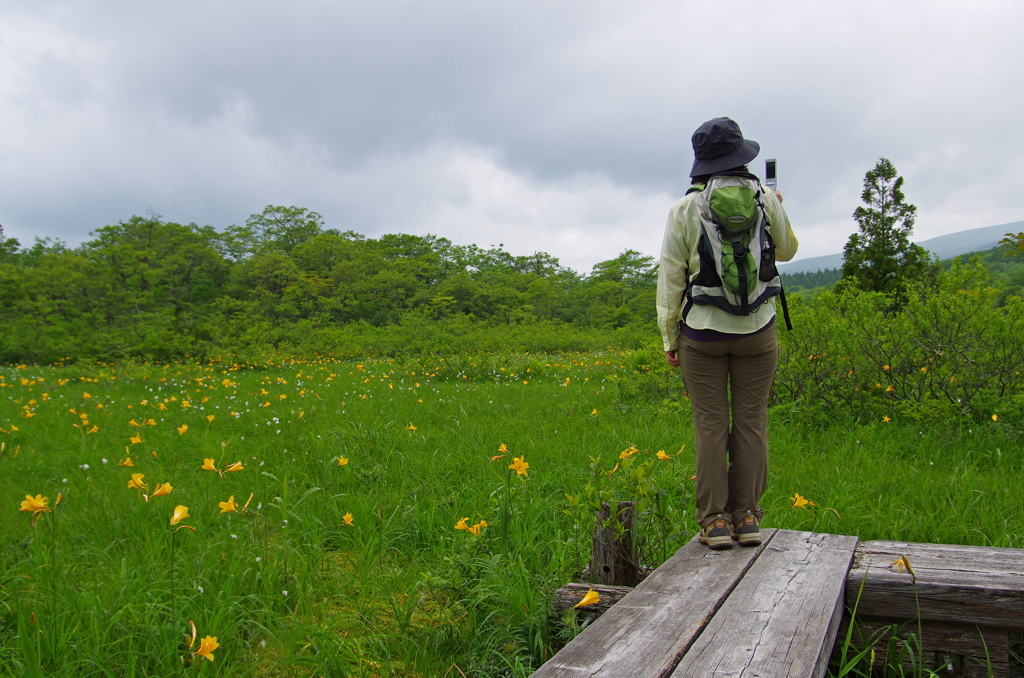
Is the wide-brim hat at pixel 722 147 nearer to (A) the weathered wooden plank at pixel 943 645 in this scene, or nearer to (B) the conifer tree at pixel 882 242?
(A) the weathered wooden plank at pixel 943 645

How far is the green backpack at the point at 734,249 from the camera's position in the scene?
87.4 inches

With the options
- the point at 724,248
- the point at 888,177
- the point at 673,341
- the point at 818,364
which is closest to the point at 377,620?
the point at 673,341

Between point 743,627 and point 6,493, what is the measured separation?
4337mm

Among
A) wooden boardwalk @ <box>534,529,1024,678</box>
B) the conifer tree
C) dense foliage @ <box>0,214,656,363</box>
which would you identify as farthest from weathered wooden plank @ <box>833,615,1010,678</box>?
the conifer tree

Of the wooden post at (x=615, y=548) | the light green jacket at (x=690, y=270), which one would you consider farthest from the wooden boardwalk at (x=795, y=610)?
the light green jacket at (x=690, y=270)

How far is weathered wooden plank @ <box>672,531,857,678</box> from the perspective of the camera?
1.45 m

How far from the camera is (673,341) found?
2.52 metres

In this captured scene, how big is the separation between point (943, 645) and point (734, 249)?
62.8 inches

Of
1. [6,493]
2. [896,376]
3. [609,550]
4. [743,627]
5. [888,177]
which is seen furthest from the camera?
[888,177]

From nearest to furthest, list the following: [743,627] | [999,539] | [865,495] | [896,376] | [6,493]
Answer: [743,627] → [999,539] → [865,495] → [6,493] → [896,376]

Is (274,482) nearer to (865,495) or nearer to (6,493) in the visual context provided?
(6,493)

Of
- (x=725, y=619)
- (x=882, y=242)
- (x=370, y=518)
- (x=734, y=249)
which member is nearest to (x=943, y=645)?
(x=725, y=619)

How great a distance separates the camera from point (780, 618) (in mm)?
1712

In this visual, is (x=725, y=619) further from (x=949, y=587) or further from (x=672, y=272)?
(x=672, y=272)
